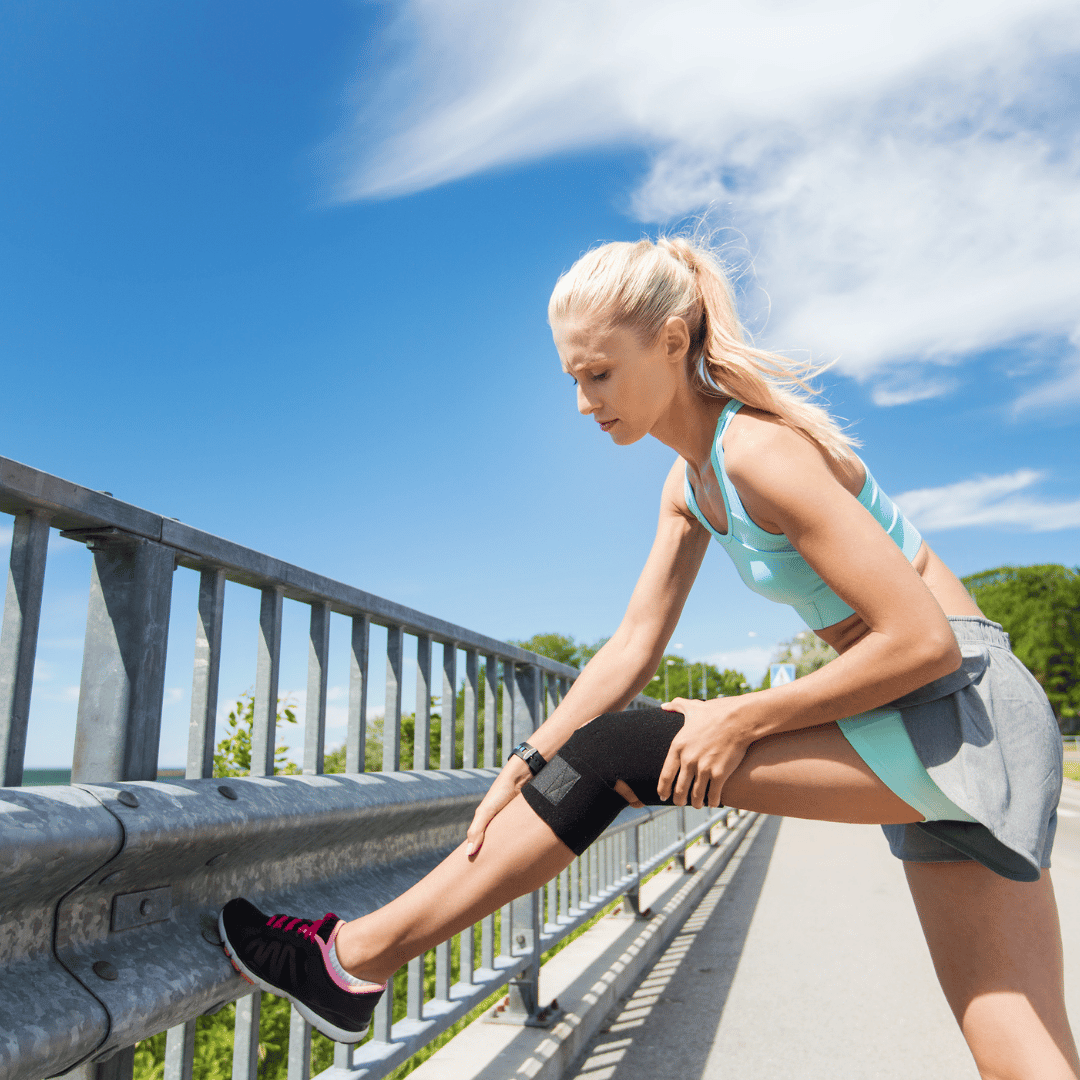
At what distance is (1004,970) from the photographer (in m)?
1.68

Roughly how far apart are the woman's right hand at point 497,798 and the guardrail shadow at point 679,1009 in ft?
7.21

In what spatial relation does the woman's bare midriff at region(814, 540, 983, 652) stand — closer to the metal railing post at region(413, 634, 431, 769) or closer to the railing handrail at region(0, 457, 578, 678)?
the railing handrail at region(0, 457, 578, 678)

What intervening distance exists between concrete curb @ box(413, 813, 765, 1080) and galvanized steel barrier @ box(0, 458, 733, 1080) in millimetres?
774

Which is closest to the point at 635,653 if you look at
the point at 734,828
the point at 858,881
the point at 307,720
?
the point at 307,720

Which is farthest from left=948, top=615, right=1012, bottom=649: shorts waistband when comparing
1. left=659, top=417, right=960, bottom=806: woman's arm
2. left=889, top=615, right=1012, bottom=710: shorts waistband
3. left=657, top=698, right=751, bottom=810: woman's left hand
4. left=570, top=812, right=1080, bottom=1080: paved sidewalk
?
left=570, top=812, right=1080, bottom=1080: paved sidewalk

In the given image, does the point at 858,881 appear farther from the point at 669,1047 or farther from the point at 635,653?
the point at 635,653

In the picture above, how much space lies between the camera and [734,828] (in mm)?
12961

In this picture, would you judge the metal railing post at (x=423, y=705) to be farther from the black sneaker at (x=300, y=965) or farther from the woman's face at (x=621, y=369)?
the woman's face at (x=621, y=369)

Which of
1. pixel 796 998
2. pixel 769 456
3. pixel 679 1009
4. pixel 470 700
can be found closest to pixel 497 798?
pixel 769 456

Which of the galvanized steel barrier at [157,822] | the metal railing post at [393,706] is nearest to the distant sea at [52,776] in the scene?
the galvanized steel barrier at [157,822]

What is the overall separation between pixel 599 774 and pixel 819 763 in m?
0.41

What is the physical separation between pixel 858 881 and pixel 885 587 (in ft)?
24.9

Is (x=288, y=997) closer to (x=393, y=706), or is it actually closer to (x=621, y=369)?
(x=393, y=706)

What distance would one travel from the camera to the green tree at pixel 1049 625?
64938mm
